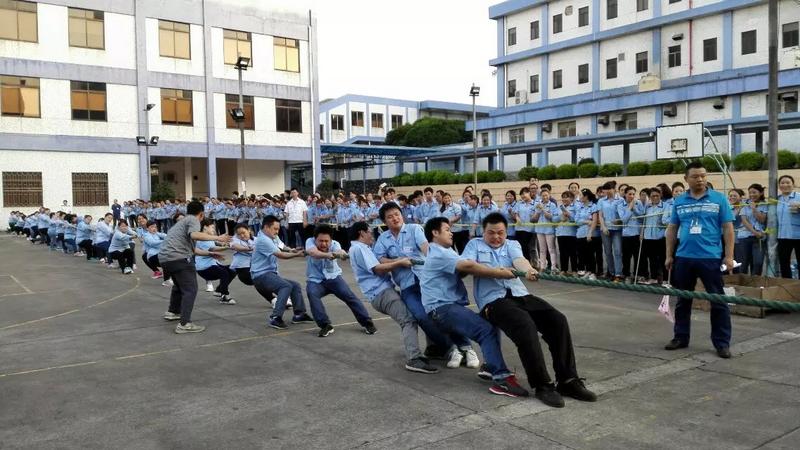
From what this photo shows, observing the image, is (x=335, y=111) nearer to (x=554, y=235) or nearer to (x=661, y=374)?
(x=554, y=235)

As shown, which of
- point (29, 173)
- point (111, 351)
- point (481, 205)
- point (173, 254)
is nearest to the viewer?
point (111, 351)

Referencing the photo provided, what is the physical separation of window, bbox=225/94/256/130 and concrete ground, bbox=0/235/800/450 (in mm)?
29966

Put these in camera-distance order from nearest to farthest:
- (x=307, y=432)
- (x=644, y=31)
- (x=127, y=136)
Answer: (x=307, y=432), (x=127, y=136), (x=644, y=31)

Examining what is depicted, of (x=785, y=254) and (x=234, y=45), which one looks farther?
(x=234, y=45)

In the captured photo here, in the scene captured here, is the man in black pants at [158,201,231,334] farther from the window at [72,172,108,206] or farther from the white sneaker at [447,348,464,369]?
the window at [72,172,108,206]

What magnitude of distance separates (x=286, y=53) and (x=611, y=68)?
71.5 ft

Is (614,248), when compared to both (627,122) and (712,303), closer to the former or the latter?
(712,303)

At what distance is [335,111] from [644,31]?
102ft

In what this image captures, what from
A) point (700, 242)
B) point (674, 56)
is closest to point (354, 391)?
point (700, 242)

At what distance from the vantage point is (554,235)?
530 inches

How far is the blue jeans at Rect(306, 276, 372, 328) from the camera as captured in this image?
8172 mm

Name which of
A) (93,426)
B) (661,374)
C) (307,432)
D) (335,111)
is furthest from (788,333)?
(335,111)

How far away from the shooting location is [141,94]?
34969 mm

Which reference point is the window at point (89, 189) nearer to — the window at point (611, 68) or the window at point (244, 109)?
the window at point (244, 109)
